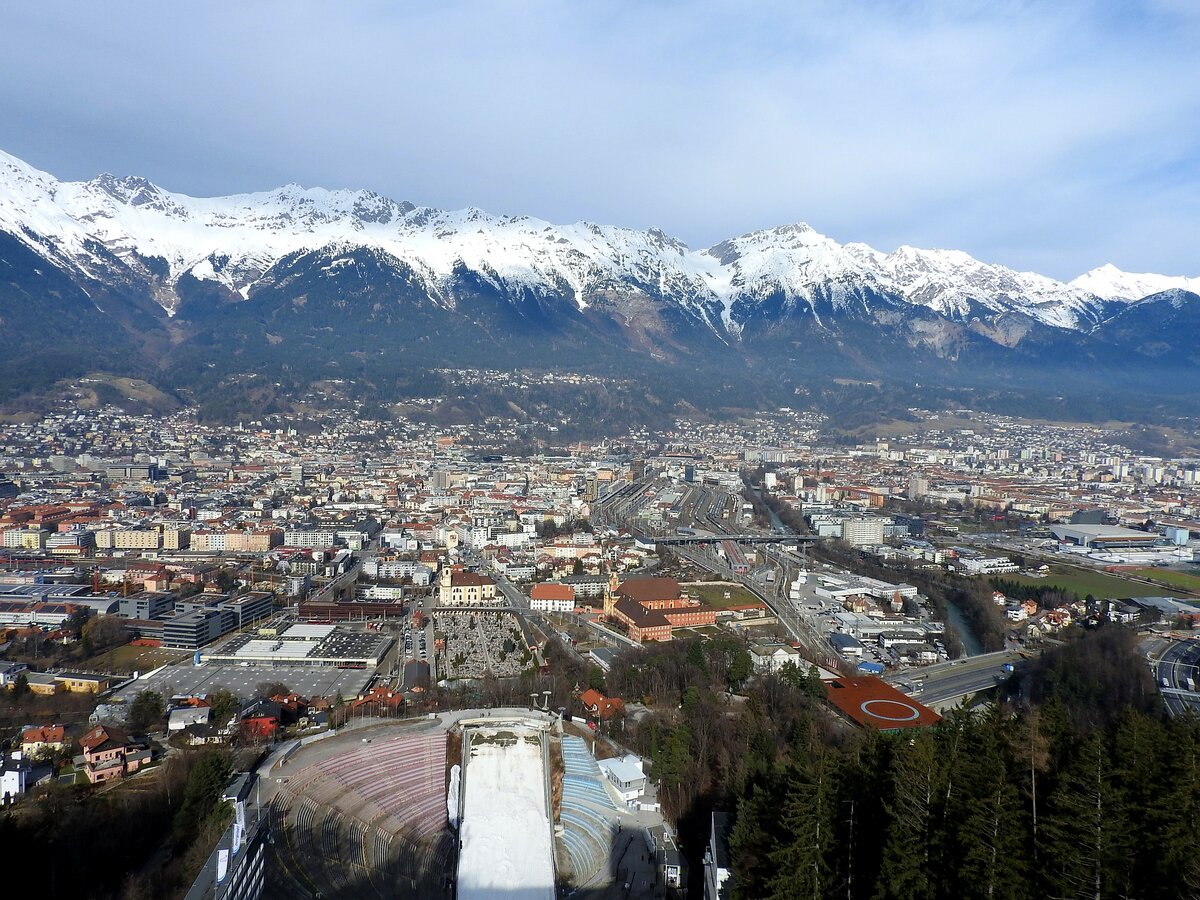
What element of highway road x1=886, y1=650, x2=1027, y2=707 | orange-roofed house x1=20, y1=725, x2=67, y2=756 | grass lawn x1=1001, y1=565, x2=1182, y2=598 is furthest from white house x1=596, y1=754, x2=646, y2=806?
grass lawn x1=1001, y1=565, x2=1182, y2=598

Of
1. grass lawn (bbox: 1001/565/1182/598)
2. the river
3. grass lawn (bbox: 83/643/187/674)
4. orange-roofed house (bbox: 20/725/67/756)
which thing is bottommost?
grass lawn (bbox: 83/643/187/674)

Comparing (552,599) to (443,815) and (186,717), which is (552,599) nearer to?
(186,717)

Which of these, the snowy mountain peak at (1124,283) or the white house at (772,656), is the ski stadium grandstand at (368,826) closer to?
the white house at (772,656)

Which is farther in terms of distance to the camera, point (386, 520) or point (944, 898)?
point (386, 520)

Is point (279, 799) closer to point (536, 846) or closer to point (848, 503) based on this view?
point (536, 846)

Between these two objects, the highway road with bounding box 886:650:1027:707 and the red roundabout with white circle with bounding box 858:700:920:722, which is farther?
the highway road with bounding box 886:650:1027:707

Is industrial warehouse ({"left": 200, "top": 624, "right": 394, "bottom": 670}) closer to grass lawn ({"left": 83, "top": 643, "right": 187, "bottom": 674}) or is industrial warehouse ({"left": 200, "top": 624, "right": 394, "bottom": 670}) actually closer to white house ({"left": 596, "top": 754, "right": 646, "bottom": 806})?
grass lawn ({"left": 83, "top": 643, "right": 187, "bottom": 674})

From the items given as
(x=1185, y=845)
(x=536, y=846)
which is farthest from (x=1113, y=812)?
(x=536, y=846)
